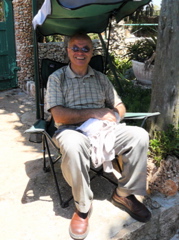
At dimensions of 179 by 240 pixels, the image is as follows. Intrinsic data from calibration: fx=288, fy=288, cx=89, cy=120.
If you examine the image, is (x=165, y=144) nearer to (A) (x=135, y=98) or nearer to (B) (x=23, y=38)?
(A) (x=135, y=98)

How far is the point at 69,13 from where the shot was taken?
2520mm

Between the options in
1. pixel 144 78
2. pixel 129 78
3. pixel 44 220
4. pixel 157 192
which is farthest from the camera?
pixel 129 78

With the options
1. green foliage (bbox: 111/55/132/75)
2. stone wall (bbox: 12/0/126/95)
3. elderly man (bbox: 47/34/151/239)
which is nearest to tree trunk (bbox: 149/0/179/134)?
elderly man (bbox: 47/34/151/239)

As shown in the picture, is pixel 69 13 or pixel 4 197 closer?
pixel 69 13

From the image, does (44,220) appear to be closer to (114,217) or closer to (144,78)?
(114,217)

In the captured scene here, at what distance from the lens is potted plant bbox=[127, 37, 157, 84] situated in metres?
6.16

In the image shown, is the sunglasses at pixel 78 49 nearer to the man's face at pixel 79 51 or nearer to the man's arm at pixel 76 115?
the man's face at pixel 79 51

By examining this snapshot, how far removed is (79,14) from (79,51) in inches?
13.1

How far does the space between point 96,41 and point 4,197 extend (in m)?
5.80

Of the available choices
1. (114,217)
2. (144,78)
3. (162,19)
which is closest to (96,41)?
(144,78)

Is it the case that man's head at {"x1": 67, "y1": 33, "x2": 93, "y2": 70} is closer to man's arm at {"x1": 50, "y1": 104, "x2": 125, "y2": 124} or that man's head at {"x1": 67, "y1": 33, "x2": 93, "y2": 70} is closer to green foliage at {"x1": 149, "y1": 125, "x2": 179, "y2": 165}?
man's arm at {"x1": 50, "y1": 104, "x2": 125, "y2": 124}

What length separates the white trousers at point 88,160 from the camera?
7.33 feet

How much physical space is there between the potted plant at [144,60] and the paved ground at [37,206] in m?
3.38

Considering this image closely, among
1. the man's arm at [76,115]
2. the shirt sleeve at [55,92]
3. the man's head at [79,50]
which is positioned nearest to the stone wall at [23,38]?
the man's head at [79,50]
